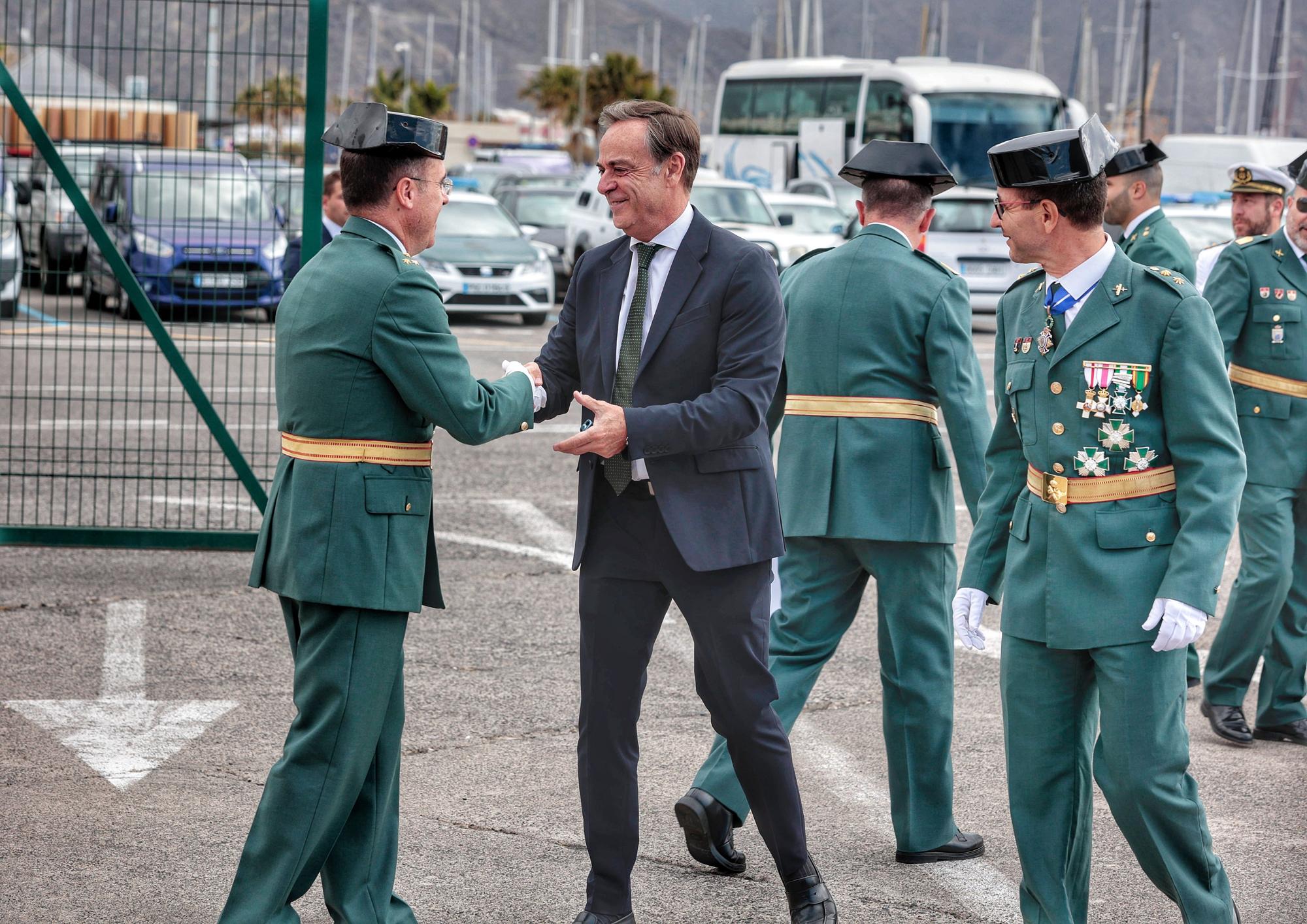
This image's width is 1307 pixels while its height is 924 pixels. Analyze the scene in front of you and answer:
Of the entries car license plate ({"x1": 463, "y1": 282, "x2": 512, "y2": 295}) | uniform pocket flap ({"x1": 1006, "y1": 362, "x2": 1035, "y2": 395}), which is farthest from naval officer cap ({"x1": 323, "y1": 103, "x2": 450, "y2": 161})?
car license plate ({"x1": 463, "y1": 282, "x2": 512, "y2": 295})

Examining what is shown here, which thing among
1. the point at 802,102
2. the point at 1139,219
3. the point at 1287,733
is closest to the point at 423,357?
the point at 1287,733

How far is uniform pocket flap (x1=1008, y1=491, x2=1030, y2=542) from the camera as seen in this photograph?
3.79 metres

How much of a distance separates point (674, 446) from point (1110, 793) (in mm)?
1216

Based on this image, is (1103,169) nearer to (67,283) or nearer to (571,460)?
(67,283)

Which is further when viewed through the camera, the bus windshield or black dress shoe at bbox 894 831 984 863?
the bus windshield

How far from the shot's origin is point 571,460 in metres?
11.5

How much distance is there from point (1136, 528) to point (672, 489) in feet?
3.42

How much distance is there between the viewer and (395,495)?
3744mm

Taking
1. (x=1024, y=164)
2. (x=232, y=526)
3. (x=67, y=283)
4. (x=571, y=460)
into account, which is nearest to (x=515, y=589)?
(x=232, y=526)

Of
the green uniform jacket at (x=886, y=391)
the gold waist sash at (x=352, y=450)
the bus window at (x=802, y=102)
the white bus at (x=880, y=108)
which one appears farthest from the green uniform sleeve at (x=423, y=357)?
the bus window at (x=802, y=102)

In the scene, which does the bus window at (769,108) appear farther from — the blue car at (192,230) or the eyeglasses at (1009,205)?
the eyeglasses at (1009,205)

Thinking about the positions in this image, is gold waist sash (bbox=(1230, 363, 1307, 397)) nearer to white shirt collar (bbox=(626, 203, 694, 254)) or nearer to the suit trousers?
the suit trousers

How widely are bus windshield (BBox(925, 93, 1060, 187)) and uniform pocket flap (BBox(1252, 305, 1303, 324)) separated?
2242cm

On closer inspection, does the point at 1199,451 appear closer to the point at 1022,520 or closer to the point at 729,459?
the point at 1022,520
